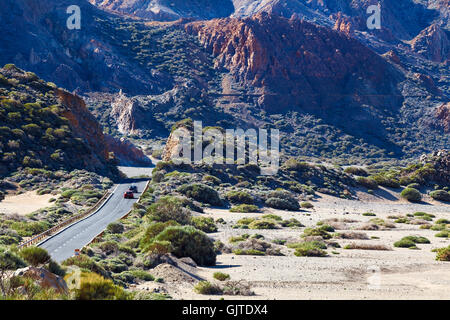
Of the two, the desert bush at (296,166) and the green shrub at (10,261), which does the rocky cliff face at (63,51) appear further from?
the green shrub at (10,261)

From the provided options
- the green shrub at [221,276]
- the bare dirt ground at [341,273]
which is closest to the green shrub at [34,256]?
the bare dirt ground at [341,273]

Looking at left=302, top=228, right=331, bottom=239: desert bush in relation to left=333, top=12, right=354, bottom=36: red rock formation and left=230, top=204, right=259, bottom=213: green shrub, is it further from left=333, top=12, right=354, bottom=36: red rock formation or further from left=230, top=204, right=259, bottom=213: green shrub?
left=333, top=12, right=354, bottom=36: red rock formation

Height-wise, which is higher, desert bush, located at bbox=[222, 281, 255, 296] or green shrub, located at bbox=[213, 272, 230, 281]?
desert bush, located at bbox=[222, 281, 255, 296]

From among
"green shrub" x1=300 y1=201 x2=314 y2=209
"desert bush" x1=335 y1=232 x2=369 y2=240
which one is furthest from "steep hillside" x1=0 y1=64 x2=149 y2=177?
"desert bush" x1=335 y1=232 x2=369 y2=240

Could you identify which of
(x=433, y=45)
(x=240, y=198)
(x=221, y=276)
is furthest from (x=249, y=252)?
(x=433, y=45)

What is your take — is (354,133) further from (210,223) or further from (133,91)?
(210,223)

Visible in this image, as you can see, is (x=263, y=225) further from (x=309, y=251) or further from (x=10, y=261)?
(x=10, y=261)
